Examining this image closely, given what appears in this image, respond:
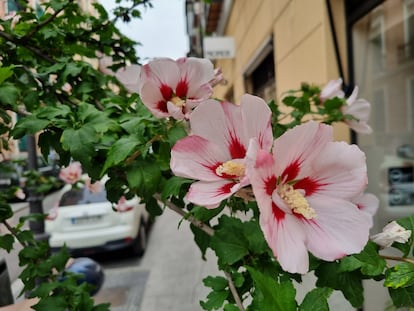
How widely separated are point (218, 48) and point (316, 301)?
8633mm

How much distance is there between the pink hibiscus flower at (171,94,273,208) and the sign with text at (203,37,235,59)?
8252 millimetres

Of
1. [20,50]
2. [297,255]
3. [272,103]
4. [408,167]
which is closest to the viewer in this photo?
[297,255]

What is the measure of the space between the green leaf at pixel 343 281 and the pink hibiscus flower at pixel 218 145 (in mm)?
353

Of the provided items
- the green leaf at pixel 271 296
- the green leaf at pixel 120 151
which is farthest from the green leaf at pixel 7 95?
the green leaf at pixel 271 296

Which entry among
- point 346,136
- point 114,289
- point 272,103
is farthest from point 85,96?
point 114,289

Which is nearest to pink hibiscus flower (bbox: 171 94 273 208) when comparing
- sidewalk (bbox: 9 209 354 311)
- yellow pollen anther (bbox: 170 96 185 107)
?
yellow pollen anther (bbox: 170 96 185 107)

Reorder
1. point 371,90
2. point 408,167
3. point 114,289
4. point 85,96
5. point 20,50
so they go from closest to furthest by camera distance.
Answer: point 85,96, point 20,50, point 408,167, point 371,90, point 114,289

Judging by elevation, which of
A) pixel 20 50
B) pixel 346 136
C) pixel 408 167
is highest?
pixel 20 50

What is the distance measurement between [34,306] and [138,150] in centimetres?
78

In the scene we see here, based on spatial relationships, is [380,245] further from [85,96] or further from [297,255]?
[85,96]

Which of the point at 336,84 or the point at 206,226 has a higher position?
the point at 336,84

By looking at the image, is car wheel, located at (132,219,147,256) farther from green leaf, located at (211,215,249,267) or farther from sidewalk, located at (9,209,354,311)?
green leaf, located at (211,215,249,267)

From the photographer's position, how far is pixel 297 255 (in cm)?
57

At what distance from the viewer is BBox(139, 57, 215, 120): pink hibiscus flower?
2.86 feet
